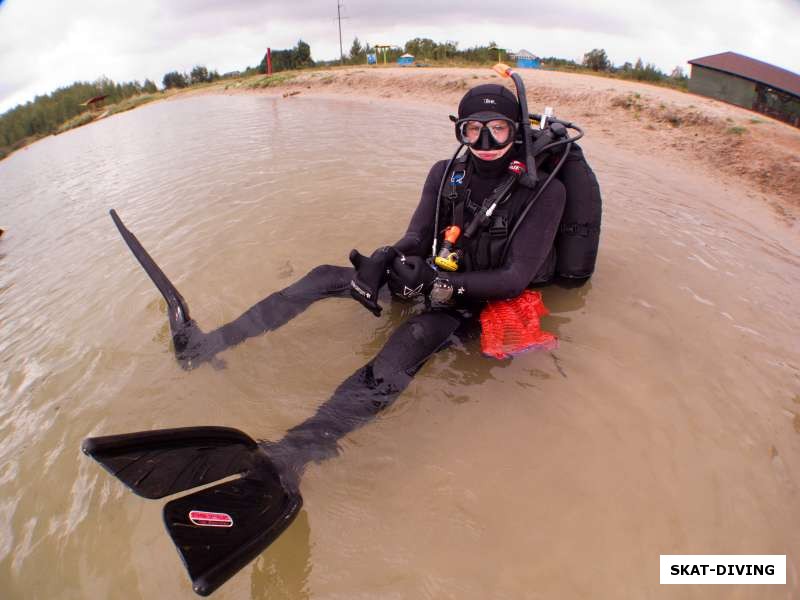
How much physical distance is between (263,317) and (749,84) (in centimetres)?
1256

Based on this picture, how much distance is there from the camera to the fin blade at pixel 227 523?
5.10 ft

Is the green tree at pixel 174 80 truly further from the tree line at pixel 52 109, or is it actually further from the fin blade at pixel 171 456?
the fin blade at pixel 171 456

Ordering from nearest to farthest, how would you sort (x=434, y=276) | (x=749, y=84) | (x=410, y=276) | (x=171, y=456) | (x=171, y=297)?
(x=171, y=456) < (x=410, y=276) < (x=434, y=276) < (x=171, y=297) < (x=749, y=84)

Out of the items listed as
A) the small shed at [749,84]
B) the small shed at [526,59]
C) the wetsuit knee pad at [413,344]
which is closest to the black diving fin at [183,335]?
the wetsuit knee pad at [413,344]

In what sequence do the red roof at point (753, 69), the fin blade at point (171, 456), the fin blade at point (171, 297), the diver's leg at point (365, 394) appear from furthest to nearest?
the red roof at point (753, 69), the fin blade at point (171, 297), the diver's leg at point (365, 394), the fin blade at point (171, 456)

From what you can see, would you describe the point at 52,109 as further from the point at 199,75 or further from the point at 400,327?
the point at 400,327

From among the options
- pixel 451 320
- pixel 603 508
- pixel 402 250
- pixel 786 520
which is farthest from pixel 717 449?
pixel 402 250

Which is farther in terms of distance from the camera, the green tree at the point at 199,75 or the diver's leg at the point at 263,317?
the green tree at the point at 199,75

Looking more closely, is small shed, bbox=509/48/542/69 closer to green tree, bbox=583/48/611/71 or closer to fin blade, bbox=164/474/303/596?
green tree, bbox=583/48/611/71

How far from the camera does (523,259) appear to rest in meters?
2.80

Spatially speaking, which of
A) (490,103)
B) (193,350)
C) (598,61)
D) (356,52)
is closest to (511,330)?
(490,103)

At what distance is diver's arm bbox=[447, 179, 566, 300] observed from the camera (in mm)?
2768
